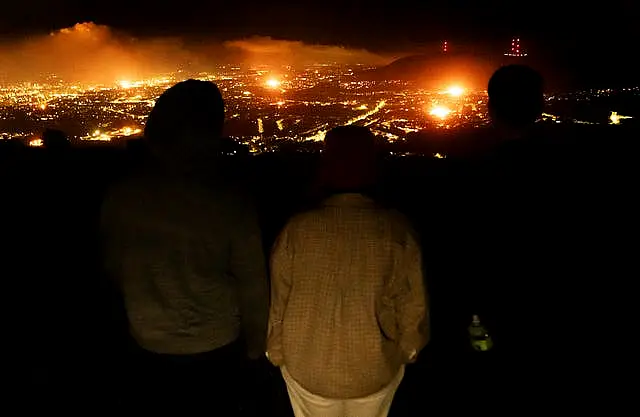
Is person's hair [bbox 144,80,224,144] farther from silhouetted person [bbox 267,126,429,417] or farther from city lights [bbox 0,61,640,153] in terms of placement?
city lights [bbox 0,61,640,153]

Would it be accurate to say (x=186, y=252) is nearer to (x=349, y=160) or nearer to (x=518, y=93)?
(x=349, y=160)

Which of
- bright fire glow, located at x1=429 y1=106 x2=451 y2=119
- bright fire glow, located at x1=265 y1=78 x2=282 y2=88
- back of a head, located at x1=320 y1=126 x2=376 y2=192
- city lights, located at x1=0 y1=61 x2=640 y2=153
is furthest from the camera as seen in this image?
bright fire glow, located at x1=265 y1=78 x2=282 y2=88

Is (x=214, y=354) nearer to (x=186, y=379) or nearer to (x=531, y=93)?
(x=186, y=379)

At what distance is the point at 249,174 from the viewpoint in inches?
218

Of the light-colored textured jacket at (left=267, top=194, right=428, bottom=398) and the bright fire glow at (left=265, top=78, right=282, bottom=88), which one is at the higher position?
the bright fire glow at (left=265, top=78, right=282, bottom=88)

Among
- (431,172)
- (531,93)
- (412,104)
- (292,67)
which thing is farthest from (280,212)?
(292,67)

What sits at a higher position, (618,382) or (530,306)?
(530,306)

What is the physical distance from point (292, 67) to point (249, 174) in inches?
3897

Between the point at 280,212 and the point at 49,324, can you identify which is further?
the point at 280,212

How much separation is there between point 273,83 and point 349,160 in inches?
2880

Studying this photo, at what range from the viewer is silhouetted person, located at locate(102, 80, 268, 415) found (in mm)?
1467

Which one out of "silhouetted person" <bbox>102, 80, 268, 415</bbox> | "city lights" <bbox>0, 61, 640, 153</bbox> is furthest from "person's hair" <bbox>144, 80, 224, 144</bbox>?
"city lights" <bbox>0, 61, 640, 153</bbox>

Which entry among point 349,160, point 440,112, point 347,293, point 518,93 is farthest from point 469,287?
point 440,112

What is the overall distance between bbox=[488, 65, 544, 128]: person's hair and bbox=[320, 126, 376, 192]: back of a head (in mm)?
702
